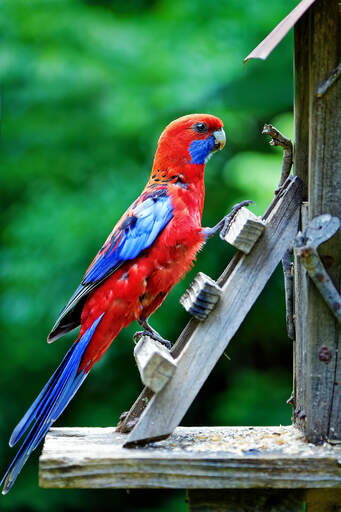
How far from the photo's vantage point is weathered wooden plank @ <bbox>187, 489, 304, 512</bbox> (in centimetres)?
206

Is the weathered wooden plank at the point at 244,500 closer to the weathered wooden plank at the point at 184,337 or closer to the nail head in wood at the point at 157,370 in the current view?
the nail head in wood at the point at 157,370

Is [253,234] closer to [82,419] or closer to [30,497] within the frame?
[82,419]

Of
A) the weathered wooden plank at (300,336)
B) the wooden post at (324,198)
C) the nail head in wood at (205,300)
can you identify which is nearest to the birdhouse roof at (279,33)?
the wooden post at (324,198)

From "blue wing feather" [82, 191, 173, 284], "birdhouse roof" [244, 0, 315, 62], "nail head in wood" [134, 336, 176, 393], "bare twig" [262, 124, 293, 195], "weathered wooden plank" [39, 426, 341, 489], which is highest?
"birdhouse roof" [244, 0, 315, 62]

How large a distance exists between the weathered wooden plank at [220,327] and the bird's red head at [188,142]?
0.89 meters

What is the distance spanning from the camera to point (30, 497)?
561cm

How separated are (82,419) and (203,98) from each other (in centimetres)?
285

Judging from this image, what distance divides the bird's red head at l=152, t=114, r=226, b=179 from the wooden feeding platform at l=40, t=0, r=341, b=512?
836 millimetres

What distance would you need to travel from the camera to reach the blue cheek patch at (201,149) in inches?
122

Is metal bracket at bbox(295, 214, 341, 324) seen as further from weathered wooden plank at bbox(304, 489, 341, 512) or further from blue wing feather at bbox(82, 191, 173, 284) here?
blue wing feather at bbox(82, 191, 173, 284)

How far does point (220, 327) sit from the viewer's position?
216cm

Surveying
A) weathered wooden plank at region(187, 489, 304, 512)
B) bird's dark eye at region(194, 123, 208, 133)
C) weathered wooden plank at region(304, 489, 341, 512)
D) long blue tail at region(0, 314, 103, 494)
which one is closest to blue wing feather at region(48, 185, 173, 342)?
long blue tail at region(0, 314, 103, 494)

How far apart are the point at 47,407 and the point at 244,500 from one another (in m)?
0.84

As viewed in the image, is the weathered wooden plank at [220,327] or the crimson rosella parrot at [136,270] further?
the crimson rosella parrot at [136,270]
